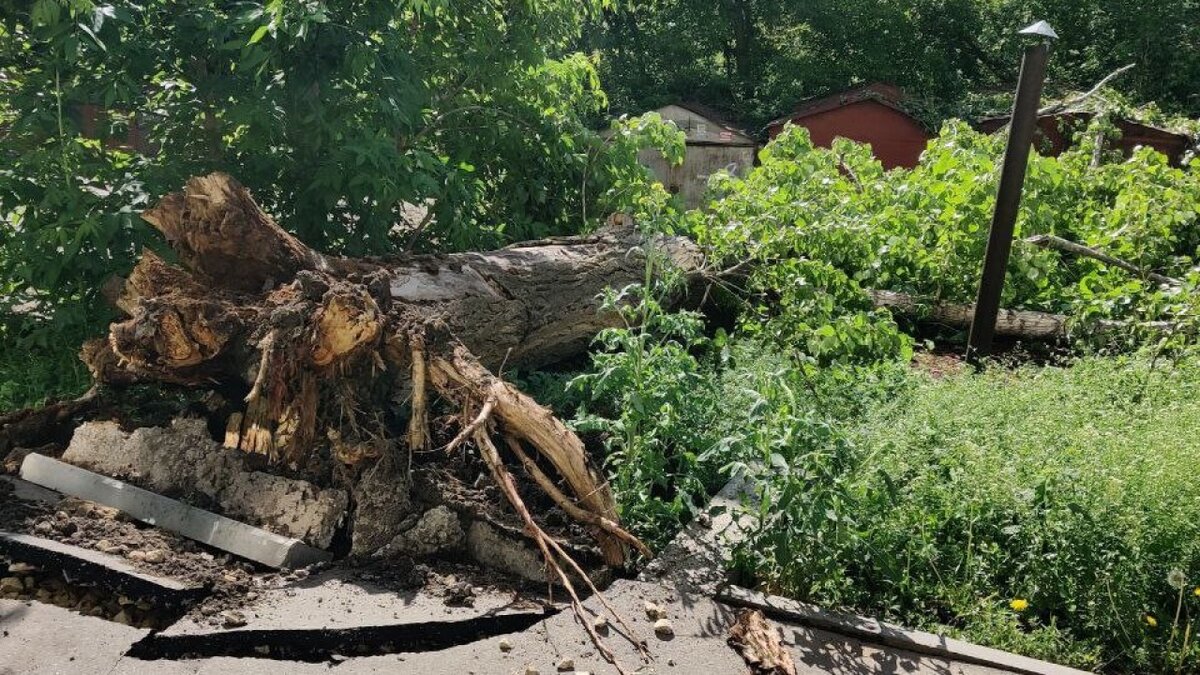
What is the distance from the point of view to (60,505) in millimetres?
4078

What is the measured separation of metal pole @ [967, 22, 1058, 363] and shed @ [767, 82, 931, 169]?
908 centimetres

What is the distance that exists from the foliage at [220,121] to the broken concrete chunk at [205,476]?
1104 millimetres

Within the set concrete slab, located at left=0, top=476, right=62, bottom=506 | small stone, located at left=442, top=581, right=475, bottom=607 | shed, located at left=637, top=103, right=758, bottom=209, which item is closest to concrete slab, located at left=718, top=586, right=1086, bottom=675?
small stone, located at left=442, top=581, right=475, bottom=607

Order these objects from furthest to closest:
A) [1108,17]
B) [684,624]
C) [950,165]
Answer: [1108,17] → [950,165] → [684,624]

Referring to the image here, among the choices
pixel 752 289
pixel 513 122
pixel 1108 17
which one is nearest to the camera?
pixel 752 289

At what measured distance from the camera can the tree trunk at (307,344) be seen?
3930 mm

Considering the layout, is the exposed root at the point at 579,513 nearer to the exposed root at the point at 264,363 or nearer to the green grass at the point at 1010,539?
the green grass at the point at 1010,539

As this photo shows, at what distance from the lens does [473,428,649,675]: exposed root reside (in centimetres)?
334

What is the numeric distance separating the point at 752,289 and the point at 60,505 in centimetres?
414

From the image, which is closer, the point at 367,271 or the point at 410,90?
the point at 367,271

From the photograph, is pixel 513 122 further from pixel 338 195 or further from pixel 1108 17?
pixel 1108 17

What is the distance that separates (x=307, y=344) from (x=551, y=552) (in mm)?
1299

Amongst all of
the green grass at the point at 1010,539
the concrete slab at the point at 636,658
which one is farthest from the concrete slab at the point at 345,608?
the green grass at the point at 1010,539

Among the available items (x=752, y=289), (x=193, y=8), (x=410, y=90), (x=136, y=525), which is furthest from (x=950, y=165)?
(x=136, y=525)
